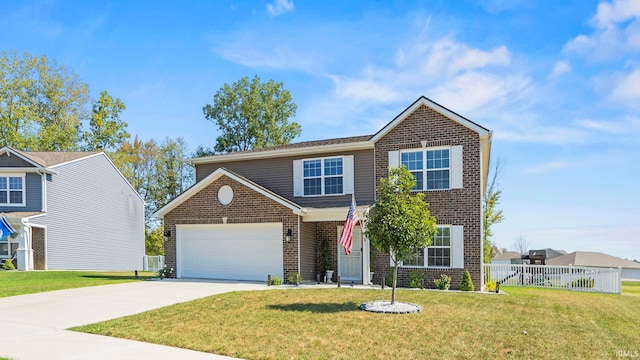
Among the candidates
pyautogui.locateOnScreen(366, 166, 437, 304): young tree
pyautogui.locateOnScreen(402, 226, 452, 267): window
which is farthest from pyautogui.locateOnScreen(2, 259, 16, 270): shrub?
pyautogui.locateOnScreen(366, 166, 437, 304): young tree

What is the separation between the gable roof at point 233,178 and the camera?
57.2 feet

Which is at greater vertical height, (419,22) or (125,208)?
(419,22)

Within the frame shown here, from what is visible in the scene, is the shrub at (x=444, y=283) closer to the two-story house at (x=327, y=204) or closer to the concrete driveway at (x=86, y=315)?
the two-story house at (x=327, y=204)

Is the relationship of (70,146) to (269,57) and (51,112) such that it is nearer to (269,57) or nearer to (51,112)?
(51,112)

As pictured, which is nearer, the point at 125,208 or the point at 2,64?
the point at 125,208

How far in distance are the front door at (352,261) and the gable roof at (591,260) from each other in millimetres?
23160

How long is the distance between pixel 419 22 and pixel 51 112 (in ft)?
117

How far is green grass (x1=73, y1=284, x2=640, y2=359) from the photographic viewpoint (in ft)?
Answer: 24.7

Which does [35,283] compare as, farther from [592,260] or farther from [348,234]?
[592,260]

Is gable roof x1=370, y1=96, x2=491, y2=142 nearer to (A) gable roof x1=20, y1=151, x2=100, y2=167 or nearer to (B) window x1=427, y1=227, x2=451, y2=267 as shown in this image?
(B) window x1=427, y1=227, x2=451, y2=267

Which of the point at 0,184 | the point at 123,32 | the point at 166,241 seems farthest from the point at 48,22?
the point at 0,184

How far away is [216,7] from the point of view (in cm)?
1555

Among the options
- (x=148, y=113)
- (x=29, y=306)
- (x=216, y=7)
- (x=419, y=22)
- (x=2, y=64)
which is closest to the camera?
(x=29, y=306)

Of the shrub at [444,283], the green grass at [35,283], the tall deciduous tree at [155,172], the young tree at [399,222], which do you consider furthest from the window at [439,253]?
the tall deciduous tree at [155,172]
